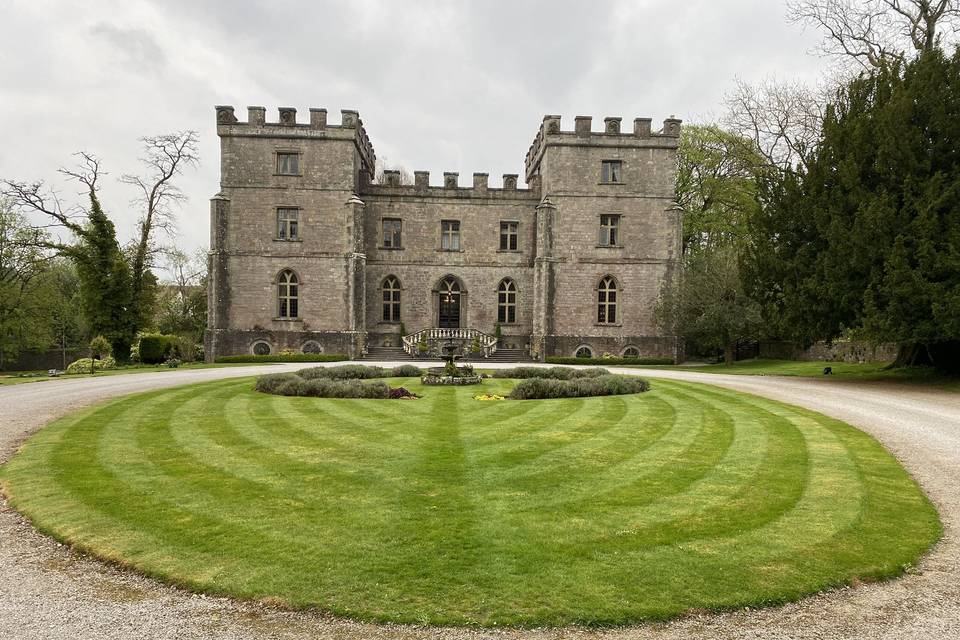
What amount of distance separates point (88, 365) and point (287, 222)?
11953 mm

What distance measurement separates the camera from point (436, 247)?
3172cm

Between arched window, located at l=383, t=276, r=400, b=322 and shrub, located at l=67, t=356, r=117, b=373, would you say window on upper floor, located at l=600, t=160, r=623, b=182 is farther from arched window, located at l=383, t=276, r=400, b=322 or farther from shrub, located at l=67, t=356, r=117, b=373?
shrub, located at l=67, t=356, r=117, b=373

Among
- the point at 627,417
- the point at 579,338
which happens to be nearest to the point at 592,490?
the point at 627,417

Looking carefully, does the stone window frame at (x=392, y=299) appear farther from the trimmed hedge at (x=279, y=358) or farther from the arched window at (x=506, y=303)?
the arched window at (x=506, y=303)

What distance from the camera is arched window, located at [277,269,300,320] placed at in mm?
29859

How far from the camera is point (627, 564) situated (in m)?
4.25

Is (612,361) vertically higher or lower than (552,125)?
lower

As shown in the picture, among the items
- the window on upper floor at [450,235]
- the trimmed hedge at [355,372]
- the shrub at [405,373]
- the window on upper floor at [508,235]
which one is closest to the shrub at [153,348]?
the trimmed hedge at [355,372]

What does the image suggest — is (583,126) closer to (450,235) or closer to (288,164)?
(450,235)

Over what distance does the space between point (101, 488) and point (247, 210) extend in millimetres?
26480

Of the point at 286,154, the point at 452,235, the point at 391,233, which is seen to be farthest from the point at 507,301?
the point at 286,154

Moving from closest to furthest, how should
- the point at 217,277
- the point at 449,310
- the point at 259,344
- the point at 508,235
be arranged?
1. the point at 217,277
2. the point at 259,344
3. the point at 449,310
4. the point at 508,235

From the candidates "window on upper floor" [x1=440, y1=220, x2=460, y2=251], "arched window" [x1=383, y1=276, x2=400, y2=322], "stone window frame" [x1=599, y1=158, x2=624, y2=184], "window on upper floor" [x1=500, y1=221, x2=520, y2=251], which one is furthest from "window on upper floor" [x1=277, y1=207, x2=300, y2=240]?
"stone window frame" [x1=599, y1=158, x2=624, y2=184]

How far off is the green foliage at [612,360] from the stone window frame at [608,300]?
235cm
